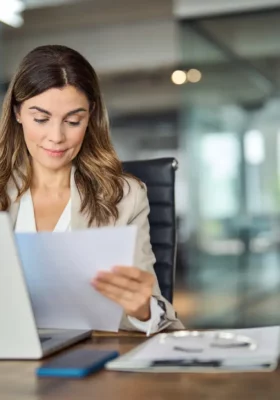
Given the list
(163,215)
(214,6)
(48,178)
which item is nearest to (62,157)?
(48,178)

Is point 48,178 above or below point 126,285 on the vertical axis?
above

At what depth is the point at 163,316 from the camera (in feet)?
5.23

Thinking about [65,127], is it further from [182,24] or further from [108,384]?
[182,24]

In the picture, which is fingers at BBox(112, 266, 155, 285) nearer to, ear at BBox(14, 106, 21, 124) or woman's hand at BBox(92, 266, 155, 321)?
woman's hand at BBox(92, 266, 155, 321)

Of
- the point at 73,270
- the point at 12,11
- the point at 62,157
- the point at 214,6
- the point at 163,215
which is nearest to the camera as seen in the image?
the point at 73,270

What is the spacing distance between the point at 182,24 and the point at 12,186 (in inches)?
152

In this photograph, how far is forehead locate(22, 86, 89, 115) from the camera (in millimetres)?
1899

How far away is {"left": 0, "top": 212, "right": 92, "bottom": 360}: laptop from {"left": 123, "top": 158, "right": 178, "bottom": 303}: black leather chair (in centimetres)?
76

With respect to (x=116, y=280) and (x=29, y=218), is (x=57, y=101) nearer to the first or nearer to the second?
(x=29, y=218)

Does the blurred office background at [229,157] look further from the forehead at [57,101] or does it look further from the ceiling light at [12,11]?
the forehead at [57,101]

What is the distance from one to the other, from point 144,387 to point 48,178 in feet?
3.93

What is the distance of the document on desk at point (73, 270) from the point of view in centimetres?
121

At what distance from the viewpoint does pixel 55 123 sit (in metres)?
1.90

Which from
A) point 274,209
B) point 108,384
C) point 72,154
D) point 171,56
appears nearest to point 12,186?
point 72,154
